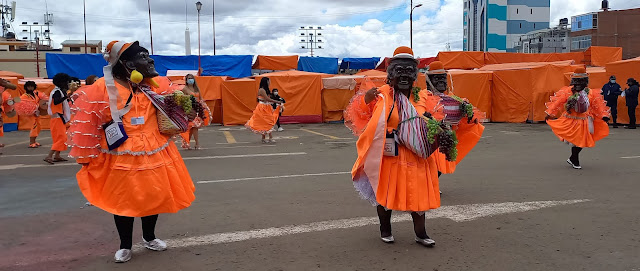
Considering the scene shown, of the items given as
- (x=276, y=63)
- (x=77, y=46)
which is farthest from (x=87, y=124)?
(x=77, y=46)

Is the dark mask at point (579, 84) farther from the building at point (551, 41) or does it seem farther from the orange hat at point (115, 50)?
the building at point (551, 41)

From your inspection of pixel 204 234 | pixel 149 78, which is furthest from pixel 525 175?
pixel 149 78

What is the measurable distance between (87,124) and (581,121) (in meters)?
8.15

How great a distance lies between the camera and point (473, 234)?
4.85 m

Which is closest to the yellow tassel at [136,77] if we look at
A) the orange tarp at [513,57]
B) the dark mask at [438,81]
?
the dark mask at [438,81]

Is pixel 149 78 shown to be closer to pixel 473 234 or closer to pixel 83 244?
pixel 83 244

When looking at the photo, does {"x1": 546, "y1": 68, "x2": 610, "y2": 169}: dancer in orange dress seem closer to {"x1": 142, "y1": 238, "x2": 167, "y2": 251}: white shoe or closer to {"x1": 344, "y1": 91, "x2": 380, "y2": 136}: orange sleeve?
{"x1": 344, "y1": 91, "x2": 380, "y2": 136}: orange sleeve

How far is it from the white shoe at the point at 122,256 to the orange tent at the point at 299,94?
17549 millimetres

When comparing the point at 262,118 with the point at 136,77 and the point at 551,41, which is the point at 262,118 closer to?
the point at 136,77

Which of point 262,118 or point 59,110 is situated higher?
point 59,110

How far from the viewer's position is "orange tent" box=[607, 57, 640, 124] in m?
18.0

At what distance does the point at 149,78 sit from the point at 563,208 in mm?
4890

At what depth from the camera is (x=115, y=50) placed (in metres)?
4.09

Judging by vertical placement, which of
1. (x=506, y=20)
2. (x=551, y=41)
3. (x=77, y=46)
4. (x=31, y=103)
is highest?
(x=506, y=20)
